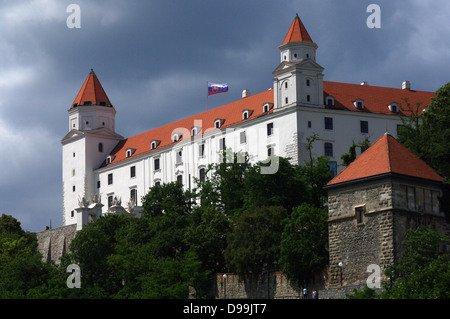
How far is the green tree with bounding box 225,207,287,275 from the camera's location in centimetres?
6475

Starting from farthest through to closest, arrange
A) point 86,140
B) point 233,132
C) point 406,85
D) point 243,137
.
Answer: point 86,140 < point 406,85 < point 233,132 < point 243,137

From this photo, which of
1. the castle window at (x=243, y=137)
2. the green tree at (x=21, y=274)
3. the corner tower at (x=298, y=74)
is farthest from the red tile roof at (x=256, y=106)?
the green tree at (x=21, y=274)

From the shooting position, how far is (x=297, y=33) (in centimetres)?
9219

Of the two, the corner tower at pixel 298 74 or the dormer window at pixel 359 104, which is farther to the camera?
the dormer window at pixel 359 104

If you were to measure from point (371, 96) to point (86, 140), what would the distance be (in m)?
31.9

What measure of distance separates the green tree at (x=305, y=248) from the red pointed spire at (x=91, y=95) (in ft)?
181

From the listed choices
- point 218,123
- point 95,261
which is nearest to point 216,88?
point 218,123

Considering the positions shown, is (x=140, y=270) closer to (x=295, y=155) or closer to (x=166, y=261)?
(x=166, y=261)

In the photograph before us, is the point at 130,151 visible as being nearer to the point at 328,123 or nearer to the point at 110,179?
the point at 110,179

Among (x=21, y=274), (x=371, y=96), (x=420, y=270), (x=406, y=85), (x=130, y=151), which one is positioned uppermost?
(x=406, y=85)

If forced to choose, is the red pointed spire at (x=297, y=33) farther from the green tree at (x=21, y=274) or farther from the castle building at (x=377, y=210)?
the castle building at (x=377, y=210)

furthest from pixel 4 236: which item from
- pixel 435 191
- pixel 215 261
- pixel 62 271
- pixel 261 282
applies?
pixel 435 191

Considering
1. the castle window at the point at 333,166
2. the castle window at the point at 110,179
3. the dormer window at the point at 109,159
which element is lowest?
the castle window at the point at 333,166

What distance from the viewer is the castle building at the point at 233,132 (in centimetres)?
8988
